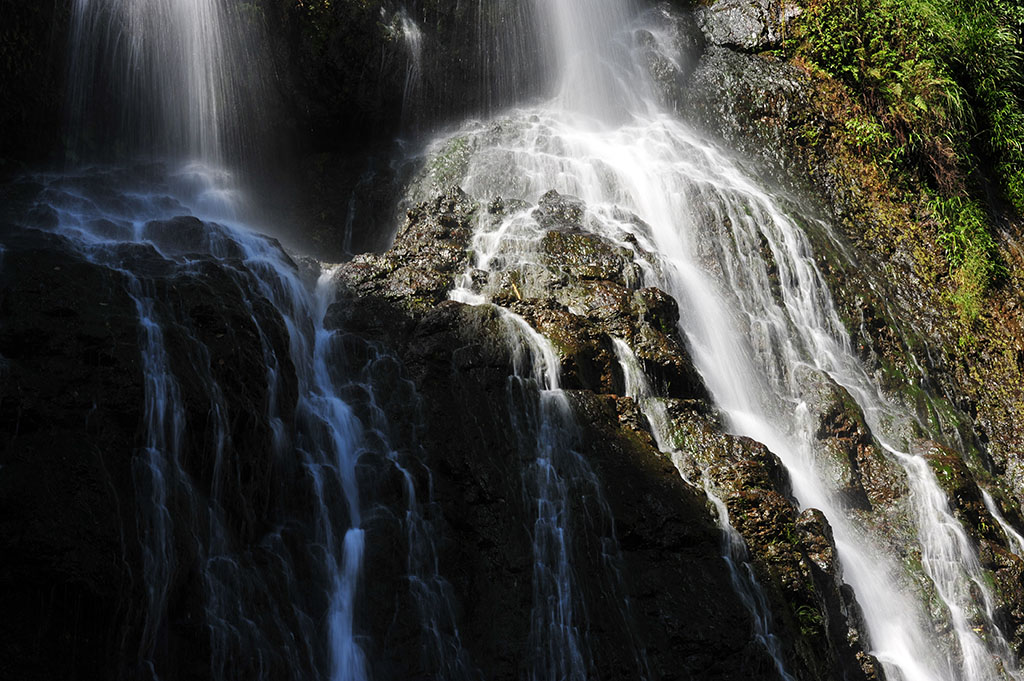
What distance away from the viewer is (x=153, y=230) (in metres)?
10.0

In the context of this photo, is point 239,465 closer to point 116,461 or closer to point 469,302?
point 116,461

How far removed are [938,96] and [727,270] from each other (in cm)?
591

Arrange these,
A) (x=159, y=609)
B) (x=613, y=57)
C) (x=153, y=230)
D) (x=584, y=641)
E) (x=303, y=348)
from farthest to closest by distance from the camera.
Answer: (x=613, y=57) < (x=153, y=230) < (x=303, y=348) < (x=584, y=641) < (x=159, y=609)

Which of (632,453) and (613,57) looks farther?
(613,57)

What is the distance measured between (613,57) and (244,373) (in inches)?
460

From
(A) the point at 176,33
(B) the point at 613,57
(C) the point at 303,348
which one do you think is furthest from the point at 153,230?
(B) the point at 613,57

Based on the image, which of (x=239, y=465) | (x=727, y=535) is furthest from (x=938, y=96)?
(x=239, y=465)

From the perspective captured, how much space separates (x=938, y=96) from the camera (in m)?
14.6

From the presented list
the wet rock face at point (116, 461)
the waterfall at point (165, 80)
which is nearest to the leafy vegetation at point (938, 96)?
the waterfall at point (165, 80)

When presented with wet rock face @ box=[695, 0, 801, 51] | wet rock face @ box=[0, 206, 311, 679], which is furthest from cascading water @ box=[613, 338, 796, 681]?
wet rock face @ box=[695, 0, 801, 51]

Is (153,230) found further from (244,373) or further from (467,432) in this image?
(467,432)

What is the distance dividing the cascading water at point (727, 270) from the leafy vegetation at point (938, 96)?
2.70 meters

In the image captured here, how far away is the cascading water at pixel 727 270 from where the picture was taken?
29.7 ft

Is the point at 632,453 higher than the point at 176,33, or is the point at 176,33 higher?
the point at 176,33
